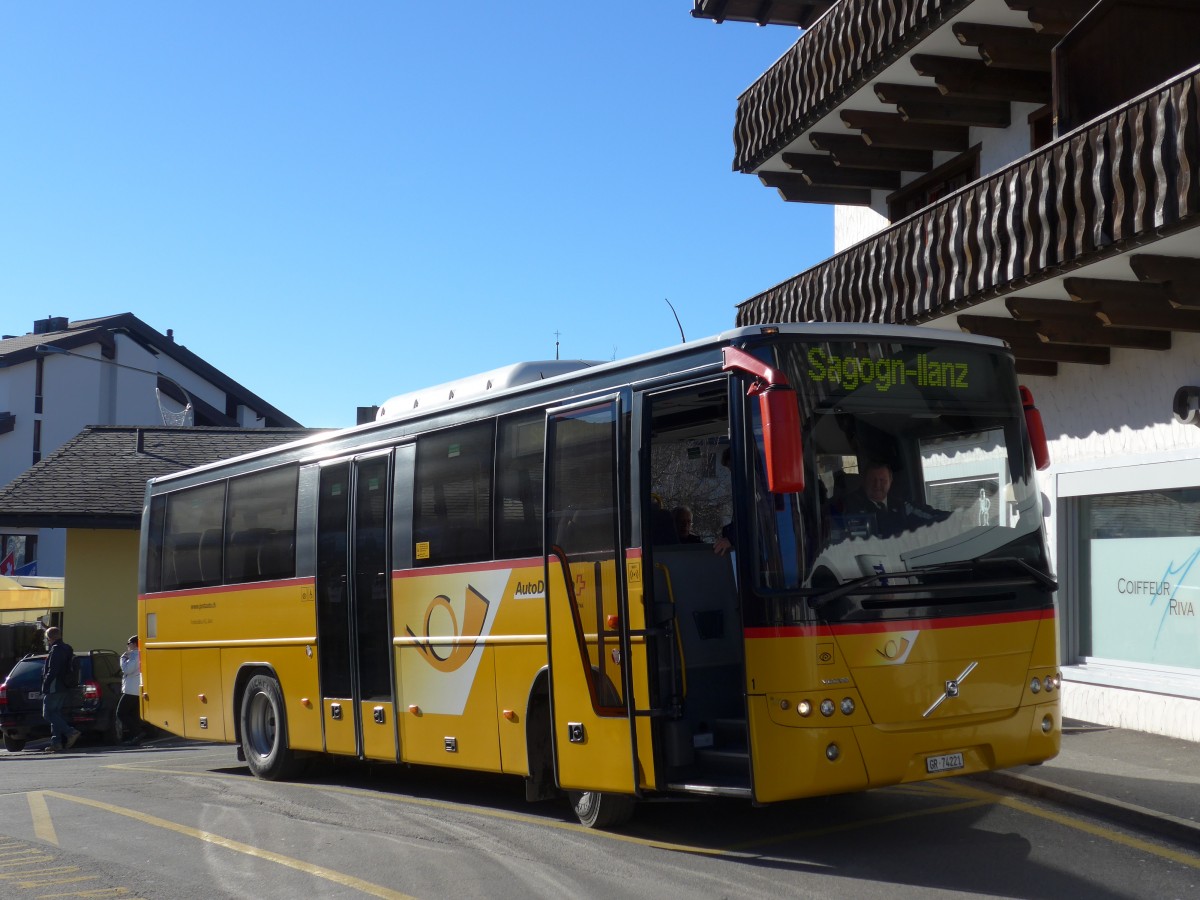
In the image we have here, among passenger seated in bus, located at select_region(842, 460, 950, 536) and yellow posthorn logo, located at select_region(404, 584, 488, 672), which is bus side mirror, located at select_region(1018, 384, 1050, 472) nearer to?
passenger seated in bus, located at select_region(842, 460, 950, 536)

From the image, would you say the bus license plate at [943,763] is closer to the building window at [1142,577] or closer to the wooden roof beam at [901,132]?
the building window at [1142,577]

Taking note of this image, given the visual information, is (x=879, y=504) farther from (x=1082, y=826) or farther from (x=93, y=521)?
(x=93, y=521)

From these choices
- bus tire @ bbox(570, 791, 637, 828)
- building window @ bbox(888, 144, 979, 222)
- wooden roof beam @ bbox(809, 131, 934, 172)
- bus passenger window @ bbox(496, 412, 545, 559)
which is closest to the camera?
bus tire @ bbox(570, 791, 637, 828)

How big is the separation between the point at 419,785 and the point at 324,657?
1.46 metres

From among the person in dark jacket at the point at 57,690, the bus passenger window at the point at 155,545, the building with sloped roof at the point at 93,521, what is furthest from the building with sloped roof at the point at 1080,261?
the building with sloped roof at the point at 93,521

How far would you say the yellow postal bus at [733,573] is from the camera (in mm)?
8078

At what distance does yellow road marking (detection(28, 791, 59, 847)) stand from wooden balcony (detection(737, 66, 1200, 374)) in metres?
9.52

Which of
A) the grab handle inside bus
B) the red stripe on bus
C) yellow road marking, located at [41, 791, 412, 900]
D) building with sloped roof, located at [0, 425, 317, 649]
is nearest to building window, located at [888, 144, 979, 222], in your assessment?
the red stripe on bus

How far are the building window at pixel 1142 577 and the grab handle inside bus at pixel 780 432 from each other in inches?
278

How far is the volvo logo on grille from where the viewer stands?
27.3ft

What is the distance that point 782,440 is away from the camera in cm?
771

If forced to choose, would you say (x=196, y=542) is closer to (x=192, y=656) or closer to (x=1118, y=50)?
(x=192, y=656)

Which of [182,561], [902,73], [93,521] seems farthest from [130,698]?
[902,73]

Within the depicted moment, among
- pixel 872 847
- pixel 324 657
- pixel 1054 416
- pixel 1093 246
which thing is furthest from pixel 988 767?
pixel 1054 416
